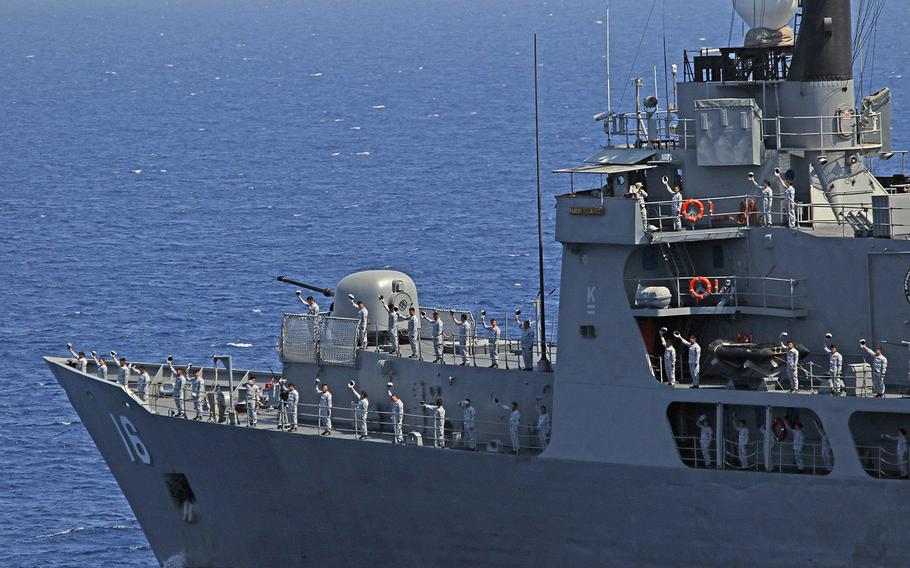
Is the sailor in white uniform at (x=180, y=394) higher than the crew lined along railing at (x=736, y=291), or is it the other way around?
the crew lined along railing at (x=736, y=291)

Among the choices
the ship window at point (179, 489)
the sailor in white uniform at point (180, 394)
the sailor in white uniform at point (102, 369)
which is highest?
the sailor in white uniform at point (102, 369)

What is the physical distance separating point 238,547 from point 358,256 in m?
41.6

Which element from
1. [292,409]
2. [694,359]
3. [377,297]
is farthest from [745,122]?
[292,409]

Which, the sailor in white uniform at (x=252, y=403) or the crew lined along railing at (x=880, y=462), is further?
the sailor in white uniform at (x=252, y=403)

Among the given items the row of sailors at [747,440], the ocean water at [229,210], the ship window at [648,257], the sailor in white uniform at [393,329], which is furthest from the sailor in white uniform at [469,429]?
the ocean water at [229,210]

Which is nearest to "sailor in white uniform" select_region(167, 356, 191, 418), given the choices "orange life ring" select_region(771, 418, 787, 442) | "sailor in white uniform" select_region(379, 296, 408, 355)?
"sailor in white uniform" select_region(379, 296, 408, 355)

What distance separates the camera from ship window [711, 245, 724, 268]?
33938 mm

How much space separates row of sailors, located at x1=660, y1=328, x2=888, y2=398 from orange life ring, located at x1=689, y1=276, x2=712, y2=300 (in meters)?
0.83

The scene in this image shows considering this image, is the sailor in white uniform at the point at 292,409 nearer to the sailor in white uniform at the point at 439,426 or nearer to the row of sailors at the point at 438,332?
the row of sailors at the point at 438,332

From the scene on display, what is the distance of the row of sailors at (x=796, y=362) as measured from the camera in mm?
31031

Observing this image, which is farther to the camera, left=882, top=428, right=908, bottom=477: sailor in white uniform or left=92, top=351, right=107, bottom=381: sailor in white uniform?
left=92, top=351, right=107, bottom=381: sailor in white uniform

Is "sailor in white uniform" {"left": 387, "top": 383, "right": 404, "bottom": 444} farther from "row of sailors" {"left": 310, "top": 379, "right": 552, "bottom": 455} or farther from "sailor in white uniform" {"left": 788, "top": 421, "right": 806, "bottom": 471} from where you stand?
"sailor in white uniform" {"left": 788, "top": 421, "right": 806, "bottom": 471}

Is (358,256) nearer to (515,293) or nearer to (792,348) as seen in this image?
(515,293)

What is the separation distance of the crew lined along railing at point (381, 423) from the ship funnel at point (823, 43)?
880 centimetres
